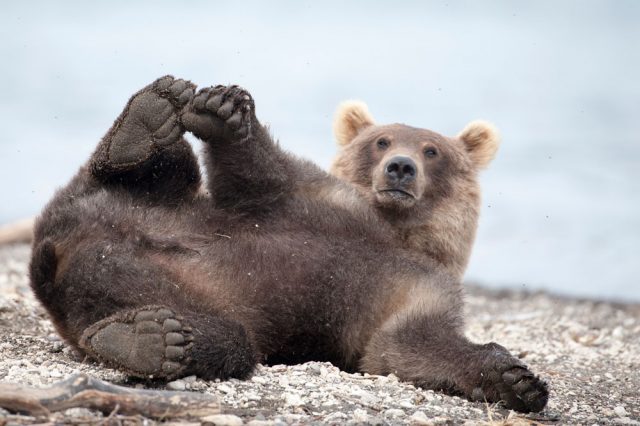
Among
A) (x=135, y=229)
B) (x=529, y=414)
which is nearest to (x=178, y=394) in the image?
(x=135, y=229)

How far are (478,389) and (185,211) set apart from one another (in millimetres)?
2325

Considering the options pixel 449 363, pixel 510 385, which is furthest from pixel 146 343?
pixel 510 385

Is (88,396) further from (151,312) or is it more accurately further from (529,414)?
(529,414)

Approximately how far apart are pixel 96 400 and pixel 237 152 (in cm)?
230

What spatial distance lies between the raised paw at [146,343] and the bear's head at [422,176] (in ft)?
7.31

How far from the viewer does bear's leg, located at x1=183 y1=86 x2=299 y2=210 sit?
19.7 ft

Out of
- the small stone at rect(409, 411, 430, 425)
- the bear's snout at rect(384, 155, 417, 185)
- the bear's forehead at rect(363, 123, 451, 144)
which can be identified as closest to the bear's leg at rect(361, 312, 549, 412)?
the small stone at rect(409, 411, 430, 425)

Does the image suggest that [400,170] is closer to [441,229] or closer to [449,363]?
[441,229]

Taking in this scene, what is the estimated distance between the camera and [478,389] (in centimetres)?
580

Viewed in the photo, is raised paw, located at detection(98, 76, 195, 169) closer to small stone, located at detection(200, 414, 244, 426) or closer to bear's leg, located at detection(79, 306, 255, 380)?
bear's leg, located at detection(79, 306, 255, 380)

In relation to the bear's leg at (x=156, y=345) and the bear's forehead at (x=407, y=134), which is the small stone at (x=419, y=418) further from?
the bear's forehead at (x=407, y=134)

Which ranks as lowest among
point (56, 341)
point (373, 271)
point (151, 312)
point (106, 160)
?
point (56, 341)

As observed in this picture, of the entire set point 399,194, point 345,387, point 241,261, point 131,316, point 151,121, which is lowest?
point 345,387

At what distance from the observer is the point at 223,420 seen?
4.55 m
